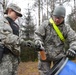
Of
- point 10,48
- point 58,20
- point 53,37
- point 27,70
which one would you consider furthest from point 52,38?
point 27,70

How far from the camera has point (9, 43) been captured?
14.6 ft

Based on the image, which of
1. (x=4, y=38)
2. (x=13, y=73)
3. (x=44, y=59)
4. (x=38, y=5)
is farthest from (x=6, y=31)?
(x=38, y=5)

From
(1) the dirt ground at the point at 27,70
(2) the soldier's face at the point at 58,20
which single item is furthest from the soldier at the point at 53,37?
(1) the dirt ground at the point at 27,70

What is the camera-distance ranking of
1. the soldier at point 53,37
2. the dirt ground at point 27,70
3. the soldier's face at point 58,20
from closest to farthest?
the soldier's face at point 58,20
the soldier at point 53,37
the dirt ground at point 27,70

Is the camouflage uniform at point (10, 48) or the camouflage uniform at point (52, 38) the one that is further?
the camouflage uniform at point (52, 38)

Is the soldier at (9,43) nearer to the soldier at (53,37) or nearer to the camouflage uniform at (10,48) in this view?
the camouflage uniform at (10,48)

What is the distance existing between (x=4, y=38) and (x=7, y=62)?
1.47 ft

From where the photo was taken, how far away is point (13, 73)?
484 centimetres

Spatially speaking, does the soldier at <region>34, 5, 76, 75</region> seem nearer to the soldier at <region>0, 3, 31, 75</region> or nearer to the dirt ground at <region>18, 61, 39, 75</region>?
the soldier at <region>0, 3, 31, 75</region>

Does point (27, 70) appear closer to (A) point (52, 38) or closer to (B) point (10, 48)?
(A) point (52, 38)

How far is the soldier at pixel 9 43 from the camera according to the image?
4430 mm

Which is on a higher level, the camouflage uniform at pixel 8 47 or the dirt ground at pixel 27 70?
the camouflage uniform at pixel 8 47

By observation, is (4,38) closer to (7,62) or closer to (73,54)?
(7,62)

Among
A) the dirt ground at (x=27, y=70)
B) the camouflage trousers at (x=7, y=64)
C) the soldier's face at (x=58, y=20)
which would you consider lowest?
the dirt ground at (x=27, y=70)
